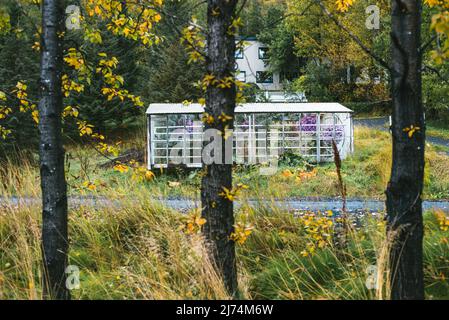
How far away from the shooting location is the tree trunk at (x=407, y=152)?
3.66 meters

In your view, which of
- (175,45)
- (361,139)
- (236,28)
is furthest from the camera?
(175,45)

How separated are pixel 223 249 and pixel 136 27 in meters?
2.46

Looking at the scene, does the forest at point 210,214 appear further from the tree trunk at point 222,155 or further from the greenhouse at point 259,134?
the greenhouse at point 259,134

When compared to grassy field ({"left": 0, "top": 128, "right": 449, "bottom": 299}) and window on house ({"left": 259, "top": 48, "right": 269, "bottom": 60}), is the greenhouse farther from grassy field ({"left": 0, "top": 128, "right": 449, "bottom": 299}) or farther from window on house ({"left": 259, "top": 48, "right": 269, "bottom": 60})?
window on house ({"left": 259, "top": 48, "right": 269, "bottom": 60})

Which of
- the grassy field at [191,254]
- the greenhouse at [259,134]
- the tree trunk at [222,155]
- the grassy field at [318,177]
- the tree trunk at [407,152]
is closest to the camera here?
the tree trunk at [407,152]

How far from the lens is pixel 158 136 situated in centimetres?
1516

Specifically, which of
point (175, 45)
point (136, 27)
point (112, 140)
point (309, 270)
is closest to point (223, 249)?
point (309, 270)

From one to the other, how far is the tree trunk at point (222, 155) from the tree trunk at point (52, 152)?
112 cm

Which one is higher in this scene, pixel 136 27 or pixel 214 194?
pixel 136 27

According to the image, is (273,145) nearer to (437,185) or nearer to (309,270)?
(437,185)

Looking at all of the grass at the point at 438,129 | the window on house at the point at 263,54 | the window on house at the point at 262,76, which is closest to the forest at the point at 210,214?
the window on house at the point at 262,76

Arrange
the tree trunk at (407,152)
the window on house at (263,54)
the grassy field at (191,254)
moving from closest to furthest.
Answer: the tree trunk at (407,152) → the grassy field at (191,254) → the window on house at (263,54)

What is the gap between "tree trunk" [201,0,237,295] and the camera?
3799 mm

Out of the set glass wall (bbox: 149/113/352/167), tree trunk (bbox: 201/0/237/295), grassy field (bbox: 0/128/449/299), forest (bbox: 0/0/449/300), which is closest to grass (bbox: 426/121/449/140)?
glass wall (bbox: 149/113/352/167)
